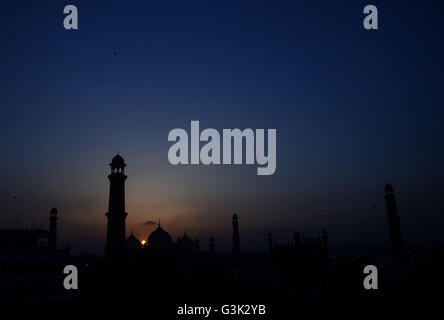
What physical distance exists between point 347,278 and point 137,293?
62.9ft

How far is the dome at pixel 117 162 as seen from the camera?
40.2 meters

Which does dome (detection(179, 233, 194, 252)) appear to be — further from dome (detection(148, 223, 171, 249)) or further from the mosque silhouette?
the mosque silhouette

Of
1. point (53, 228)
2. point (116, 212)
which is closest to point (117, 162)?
point (116, 212)

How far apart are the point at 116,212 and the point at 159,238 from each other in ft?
68.6

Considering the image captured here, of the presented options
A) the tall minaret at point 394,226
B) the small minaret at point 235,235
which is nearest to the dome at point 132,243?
the small minaret at point 235,235

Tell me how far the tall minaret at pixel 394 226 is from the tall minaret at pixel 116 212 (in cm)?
2980

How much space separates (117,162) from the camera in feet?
132

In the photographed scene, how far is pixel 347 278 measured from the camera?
3322cm

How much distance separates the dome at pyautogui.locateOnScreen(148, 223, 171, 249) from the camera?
58.1 metres

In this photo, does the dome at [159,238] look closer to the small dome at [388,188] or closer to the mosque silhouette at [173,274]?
the mosque silhouette at [173,274]
